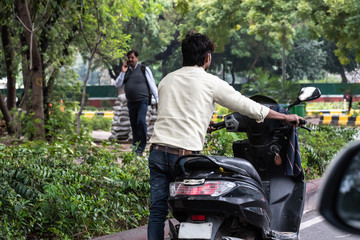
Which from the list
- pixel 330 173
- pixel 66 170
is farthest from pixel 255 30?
pixel 330 173

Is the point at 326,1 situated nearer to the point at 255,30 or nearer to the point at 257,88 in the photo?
the point at 255,30

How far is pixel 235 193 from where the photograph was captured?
3.51 metres

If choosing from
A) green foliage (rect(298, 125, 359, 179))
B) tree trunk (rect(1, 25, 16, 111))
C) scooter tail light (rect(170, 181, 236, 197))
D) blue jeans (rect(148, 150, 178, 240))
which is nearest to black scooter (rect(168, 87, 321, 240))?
scooter tail light (rect(170, 181, 236, 197))

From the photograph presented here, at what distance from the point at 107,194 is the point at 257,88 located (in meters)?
19.3

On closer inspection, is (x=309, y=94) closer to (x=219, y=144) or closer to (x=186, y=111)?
(x=186, y=111)

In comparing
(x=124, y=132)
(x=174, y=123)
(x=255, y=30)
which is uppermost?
(x=255, y=30)

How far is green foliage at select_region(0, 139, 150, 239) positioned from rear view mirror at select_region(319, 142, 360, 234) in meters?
3.70

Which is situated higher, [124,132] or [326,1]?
[326,1]

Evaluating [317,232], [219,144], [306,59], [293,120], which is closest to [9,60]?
[219,144]

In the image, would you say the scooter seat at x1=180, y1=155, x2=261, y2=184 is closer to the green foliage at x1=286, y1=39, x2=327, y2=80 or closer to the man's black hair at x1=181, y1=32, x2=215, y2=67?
the man's black hair at x1=181, y1=32, x2=215, y2=67

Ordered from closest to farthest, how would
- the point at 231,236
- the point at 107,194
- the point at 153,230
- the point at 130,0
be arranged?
the point at 231,236
the point at 153,230
the point at 107,194
the point at 130,0

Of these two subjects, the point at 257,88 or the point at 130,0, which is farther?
the point at 257,88

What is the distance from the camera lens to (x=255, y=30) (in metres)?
20.5

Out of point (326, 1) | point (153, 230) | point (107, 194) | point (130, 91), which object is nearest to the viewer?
point (153, 230)
